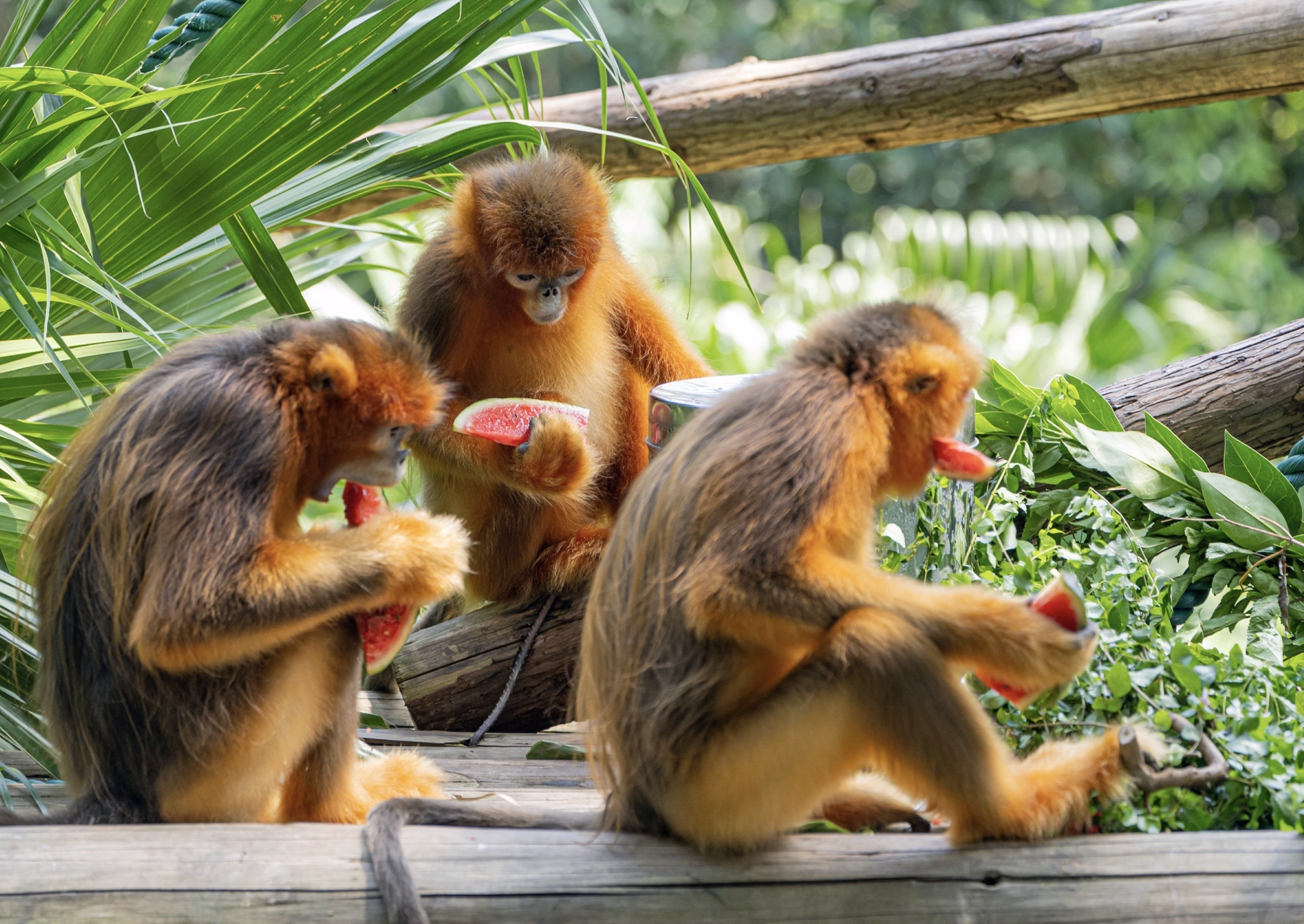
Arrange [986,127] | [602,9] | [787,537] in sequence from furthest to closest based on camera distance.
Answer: [602,9]
[986,127]
[787,537]

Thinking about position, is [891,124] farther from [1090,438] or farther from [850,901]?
[850,901]

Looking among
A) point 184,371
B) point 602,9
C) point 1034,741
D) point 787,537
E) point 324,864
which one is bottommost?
point 1034,741

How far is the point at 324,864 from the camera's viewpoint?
2.06 metres

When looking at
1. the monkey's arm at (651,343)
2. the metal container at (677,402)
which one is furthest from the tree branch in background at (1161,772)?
the monkey's arm at (651,343)

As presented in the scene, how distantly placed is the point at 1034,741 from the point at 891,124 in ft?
8.81

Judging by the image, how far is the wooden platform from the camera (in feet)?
6.57

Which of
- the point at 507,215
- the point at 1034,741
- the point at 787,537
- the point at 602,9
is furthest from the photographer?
the point at 602,9

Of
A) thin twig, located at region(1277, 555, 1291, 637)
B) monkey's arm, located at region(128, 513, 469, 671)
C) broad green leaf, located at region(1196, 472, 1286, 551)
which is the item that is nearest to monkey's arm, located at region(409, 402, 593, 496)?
monkey's arm, located at region(128, 513, 469, 671)

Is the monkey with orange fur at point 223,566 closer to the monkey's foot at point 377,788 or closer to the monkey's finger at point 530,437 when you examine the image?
the monkey's foot at point 377,788

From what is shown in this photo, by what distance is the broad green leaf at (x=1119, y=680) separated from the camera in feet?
7.92

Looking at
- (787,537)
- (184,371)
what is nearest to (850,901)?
(787,537)

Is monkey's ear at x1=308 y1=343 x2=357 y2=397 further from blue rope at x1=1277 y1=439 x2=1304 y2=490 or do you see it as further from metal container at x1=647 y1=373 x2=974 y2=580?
blue rope at x1=1277 y1=439 x2=1304 y2=490

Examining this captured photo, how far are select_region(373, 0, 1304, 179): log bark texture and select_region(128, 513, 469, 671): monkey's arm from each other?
213 centimetres

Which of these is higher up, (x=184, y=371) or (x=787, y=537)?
(x=184, y=371)
